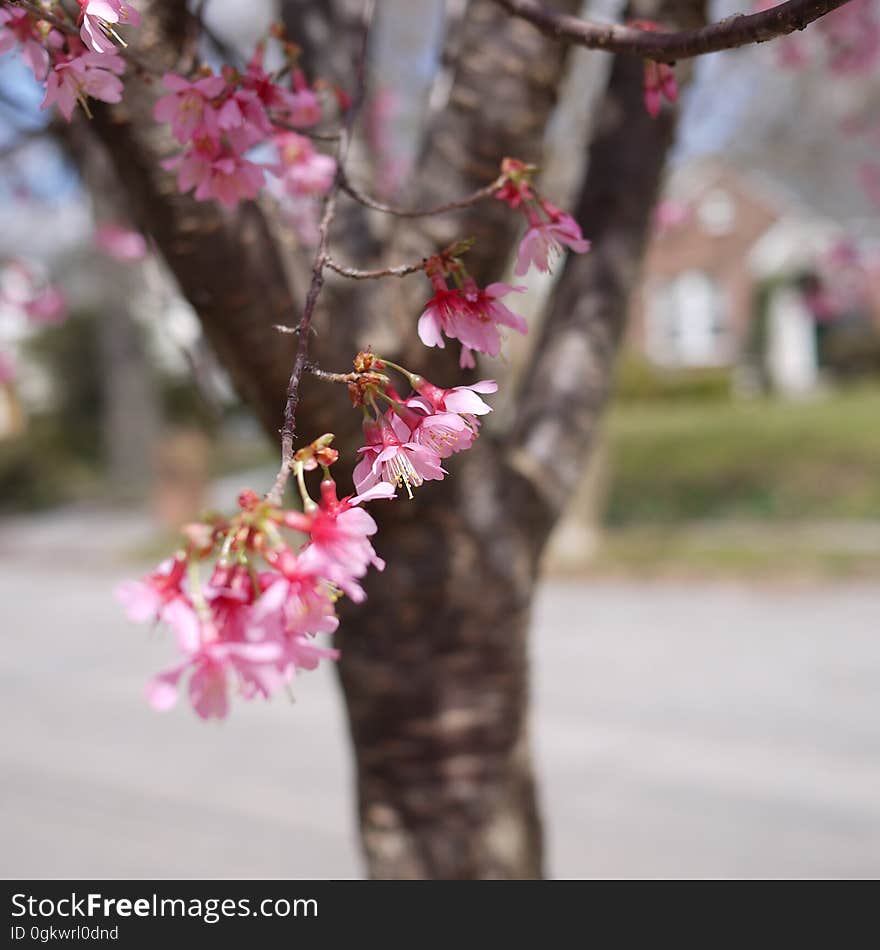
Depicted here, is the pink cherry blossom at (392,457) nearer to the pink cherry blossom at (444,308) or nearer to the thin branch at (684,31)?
the pink cherry blossom at (444,308)

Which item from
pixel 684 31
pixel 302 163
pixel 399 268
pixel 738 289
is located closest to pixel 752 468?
pixel 302 163

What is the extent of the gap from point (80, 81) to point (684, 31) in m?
0.77

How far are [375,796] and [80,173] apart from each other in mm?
1877

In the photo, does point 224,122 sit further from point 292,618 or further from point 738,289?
point 738,289

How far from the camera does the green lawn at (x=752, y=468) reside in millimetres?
11523

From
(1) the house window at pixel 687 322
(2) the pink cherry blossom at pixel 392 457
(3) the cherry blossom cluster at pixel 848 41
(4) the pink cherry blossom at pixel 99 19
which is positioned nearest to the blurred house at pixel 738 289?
(1) the house window at pixel 687 322

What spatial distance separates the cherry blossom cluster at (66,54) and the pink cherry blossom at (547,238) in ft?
1.80

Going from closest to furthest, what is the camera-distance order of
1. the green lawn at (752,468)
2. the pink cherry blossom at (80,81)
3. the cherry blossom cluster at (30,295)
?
the pink cherry blossom at (80,81) < the cherry blossom cluster at (30,295) < the green lawn at (752,468)

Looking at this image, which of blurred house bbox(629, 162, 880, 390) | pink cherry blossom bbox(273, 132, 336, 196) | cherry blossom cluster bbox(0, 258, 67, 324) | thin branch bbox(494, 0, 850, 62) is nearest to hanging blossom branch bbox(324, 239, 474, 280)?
thin branch bbox(494, 0, 850, 62)

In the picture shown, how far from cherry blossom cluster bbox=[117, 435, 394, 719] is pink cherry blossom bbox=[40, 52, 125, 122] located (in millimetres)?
660

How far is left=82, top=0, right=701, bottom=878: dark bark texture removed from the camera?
2191 millimetres
